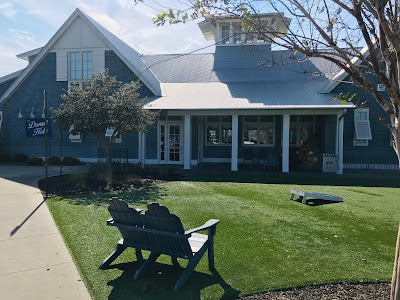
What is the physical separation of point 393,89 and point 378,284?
2.56 metres

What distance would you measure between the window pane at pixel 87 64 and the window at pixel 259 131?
9.05 metres

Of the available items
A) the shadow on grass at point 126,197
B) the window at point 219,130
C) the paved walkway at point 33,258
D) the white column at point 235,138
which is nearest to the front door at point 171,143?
the window at point 219,130

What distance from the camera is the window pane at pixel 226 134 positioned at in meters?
19.2

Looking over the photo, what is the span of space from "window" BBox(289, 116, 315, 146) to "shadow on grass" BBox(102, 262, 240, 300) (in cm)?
1532

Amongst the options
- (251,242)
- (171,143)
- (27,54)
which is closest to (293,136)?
(171,143)

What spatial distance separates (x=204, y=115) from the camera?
53.5 ft

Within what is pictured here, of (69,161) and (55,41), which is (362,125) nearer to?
(69,161)

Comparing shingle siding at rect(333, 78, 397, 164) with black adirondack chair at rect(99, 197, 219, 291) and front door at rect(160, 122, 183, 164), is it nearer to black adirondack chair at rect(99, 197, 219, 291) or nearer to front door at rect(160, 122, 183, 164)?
front door at rect(160, 122, 183, 164)

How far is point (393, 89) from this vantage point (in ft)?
8.99

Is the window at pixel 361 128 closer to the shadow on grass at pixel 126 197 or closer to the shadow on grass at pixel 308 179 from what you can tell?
the shadow on grass at pixel 308 179

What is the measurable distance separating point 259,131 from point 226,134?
1.89 m

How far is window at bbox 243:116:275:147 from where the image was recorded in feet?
61.8

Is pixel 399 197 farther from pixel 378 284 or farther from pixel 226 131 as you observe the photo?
pixel 226 131

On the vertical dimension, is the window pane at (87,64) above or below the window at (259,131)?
above
